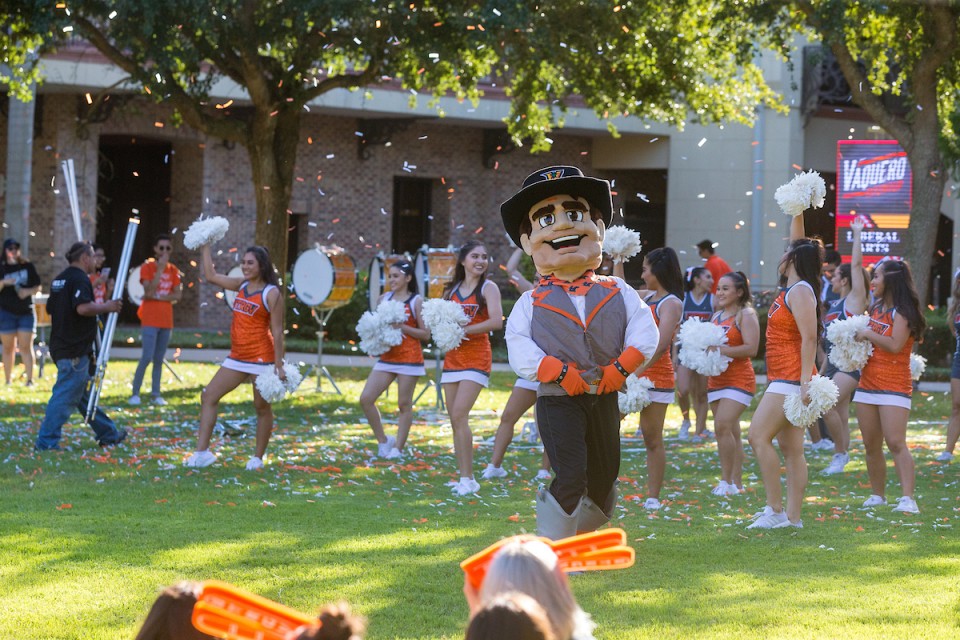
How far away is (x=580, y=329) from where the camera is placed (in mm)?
5801

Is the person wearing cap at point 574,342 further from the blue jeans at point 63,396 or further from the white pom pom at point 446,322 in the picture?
the blue jeans at point 63,396

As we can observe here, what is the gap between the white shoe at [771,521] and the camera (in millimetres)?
7680

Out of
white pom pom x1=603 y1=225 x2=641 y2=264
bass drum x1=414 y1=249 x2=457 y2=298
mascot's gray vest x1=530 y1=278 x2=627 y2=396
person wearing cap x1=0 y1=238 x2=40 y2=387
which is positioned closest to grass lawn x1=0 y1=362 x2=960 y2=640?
mascot's gray vest x1=530 y1=278 x2=627 y2=396

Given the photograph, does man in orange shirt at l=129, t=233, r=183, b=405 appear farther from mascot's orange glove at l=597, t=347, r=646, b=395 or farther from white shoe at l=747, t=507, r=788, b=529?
mascot's orange glove at l=597, t=347, r=646, b=395

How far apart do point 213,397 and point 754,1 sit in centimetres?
1002

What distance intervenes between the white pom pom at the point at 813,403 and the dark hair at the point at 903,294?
4.50ft

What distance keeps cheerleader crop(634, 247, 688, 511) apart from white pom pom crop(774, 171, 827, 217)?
1.11m

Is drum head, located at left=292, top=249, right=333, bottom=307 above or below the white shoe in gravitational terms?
above

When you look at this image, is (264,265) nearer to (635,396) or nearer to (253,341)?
(253,341)

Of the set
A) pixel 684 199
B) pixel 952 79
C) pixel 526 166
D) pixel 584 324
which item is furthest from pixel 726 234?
pixel 584 324

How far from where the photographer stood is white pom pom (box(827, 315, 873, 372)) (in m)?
8.44

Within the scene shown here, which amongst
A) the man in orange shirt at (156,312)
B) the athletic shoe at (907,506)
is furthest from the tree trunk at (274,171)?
the athletic shoe at (907,506)

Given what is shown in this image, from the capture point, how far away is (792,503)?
7.72m

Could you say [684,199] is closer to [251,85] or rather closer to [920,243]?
[920,243]
